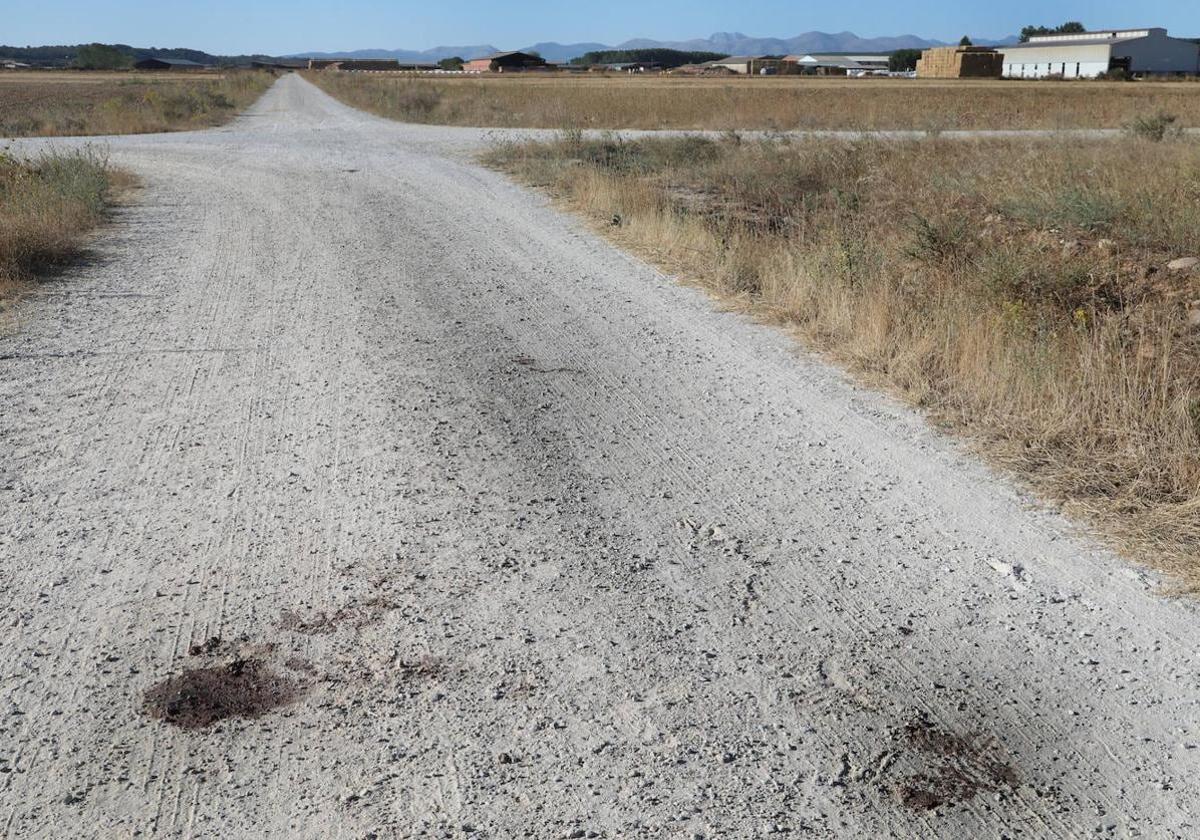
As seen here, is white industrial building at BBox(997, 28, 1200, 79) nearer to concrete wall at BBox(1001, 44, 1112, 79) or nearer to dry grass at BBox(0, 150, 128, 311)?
concrete wall at BBox(1001, 44, 1112, 79)

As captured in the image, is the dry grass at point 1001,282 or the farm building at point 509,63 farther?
the farm building at point 509,63

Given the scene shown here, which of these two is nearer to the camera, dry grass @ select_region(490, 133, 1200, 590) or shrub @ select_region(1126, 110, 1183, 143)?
dry grass @ select_region(490, 133, 1200, 590)

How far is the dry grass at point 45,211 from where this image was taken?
10203mm

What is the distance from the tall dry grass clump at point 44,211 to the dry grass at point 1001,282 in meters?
5.99

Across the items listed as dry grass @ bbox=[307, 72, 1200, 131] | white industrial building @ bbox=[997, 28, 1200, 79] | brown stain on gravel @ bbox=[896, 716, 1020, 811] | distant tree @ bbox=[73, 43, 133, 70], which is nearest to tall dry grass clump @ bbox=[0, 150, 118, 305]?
brown stain on gravel @ bbox=[896, 716, 1020, 811]

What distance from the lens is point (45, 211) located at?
12.2m

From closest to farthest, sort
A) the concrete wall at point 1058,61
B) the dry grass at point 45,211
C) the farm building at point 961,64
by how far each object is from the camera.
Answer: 1. the dry grass at point 45,211
2. the farm building at point 961,64
3. the concrete wall at point 1058,61

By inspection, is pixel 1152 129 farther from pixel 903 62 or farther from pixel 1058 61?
pixel 903 62

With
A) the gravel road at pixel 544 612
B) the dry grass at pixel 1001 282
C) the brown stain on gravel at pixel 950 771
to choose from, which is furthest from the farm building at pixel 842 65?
the brown stain on gravel at pixel 950 771

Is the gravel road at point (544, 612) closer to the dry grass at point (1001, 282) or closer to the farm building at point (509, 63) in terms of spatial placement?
the dry grass at point (1001, 282)

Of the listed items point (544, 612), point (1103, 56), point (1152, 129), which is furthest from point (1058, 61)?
point (544, 612)

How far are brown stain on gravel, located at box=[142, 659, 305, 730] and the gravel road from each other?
0.01 meters

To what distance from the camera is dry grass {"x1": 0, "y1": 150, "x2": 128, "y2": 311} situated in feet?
33.5

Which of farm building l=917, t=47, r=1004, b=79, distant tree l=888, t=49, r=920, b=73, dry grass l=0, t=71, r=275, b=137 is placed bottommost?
dry grass l=0, t=71, r=275, b=137
